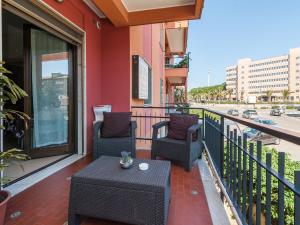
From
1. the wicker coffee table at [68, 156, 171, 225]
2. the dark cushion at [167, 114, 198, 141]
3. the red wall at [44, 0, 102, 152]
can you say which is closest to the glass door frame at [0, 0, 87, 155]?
the red wall at [44, 0, 102, 152]

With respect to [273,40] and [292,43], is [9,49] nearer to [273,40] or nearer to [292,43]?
[273,40]

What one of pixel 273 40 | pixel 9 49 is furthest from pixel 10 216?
pixel 273 40

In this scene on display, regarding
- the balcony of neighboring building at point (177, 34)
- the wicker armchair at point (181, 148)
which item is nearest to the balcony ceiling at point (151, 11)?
the wicker armchair at point (181, 148)

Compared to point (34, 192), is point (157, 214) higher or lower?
higher

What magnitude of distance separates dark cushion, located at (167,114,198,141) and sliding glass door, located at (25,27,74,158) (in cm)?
187

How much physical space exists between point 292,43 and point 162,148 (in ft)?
293

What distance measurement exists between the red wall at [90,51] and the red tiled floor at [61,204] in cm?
155

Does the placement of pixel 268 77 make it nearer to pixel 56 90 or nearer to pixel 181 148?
pixel 181 148

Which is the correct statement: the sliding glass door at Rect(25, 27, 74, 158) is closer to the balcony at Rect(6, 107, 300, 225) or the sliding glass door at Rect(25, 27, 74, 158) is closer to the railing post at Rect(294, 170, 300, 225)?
the balcony at Rect(6, 107, 300, 225)

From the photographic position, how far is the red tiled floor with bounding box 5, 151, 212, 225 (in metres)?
1.87

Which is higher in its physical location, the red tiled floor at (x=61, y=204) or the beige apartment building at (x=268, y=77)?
the beige apartment building at (x=268, y=77)

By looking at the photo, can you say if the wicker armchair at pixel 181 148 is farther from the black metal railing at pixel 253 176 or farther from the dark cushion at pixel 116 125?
the dark cushion at pixel 116 125

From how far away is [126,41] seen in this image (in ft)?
14.3

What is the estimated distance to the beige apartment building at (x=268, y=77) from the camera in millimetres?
63500
